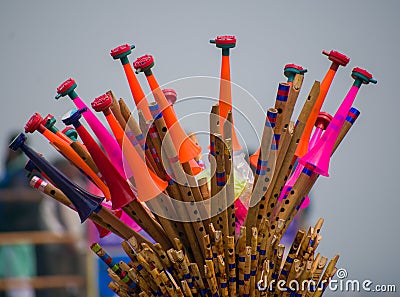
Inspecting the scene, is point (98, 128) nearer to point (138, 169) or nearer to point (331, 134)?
point (138, 169)

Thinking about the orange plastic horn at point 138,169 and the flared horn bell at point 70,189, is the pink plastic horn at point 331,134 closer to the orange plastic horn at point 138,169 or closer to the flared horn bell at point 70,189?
the orange plastic horn at point 138,169

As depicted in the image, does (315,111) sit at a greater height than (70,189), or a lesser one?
greater

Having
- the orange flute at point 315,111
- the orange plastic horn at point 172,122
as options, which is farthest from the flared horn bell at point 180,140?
the orange flute at point 315,111

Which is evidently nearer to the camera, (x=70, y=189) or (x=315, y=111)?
(x=70, y=189)

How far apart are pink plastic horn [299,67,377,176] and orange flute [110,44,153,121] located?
1.26 feet

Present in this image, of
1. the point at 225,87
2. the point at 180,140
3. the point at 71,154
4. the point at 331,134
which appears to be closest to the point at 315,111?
the point at 331,134

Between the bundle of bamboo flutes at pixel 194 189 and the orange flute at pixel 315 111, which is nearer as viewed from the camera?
the bundle of bamboo flutes at pixel 194 189

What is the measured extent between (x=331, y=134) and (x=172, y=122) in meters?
0.37

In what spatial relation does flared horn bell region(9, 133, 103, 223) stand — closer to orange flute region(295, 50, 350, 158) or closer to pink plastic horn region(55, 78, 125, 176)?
pink plastic horn region(55, 78, 125, 176)

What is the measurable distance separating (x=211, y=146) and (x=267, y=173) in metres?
0.15

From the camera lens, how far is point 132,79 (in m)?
1.94

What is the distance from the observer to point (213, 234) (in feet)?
6.35

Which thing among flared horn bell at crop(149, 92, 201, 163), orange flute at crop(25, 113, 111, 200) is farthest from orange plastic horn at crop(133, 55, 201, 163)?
orange flute at crop(25, 113, 111, 200)

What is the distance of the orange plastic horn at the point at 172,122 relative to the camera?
1.94 m
